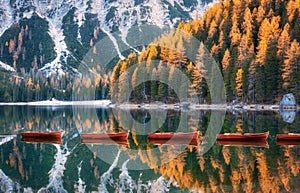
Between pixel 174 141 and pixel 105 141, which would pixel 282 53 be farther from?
pixel 105 141

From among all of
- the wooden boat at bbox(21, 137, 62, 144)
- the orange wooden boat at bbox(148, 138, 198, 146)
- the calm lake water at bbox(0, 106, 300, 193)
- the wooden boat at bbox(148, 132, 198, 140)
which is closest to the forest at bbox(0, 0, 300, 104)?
the orange wooden boat at bbox(148, 138, 198, 146)

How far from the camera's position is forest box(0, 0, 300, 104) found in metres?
110

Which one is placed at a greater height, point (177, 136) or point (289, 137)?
point (177, 136)

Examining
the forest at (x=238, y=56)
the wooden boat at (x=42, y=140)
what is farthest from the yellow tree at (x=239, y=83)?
the wooden boat at (x=42, y=140)

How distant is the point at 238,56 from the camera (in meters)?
123

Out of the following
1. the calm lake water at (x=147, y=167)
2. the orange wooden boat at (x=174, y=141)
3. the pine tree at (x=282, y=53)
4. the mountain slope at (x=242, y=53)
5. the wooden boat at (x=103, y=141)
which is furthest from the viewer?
the mountain slope at (x=242, y=53)

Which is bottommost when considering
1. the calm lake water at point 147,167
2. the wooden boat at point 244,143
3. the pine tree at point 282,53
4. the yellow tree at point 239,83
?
the calm lake water at point 147,167

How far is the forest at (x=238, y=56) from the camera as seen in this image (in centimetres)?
10981

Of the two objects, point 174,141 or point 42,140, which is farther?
point 42,140

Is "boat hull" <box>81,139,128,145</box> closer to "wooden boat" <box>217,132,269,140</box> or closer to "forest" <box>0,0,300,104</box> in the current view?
"wooden boat" <box>217,132,269,140</box>

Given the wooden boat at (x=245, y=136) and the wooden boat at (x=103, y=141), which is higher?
the wooden boat at (x=245, y=136)

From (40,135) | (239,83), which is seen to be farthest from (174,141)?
(239,83)

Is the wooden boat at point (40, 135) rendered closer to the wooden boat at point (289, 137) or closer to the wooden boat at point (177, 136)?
the wooden boat at point (177, 136)

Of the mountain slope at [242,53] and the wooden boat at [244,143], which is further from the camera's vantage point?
the mountain slope at [242,53]
